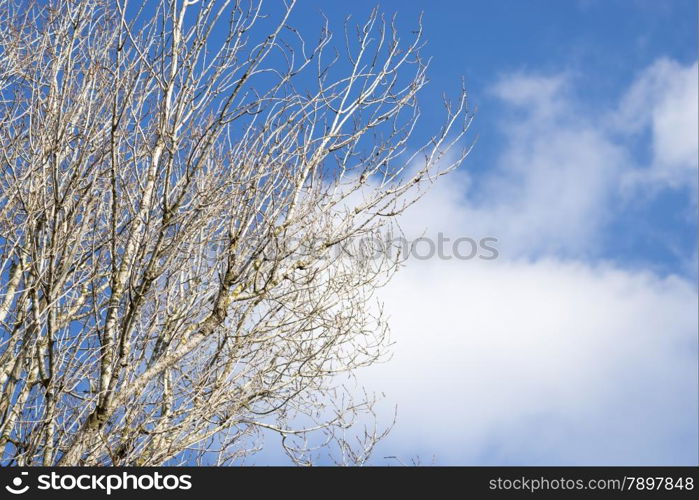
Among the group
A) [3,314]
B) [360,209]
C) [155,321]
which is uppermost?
[360,209]

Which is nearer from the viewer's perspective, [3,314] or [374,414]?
[3,314]

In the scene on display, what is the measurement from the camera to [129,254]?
4535mm

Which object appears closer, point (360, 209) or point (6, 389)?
point (6, 389)

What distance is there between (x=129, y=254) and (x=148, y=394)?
1.08 m

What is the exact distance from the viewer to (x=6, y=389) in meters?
4.90
